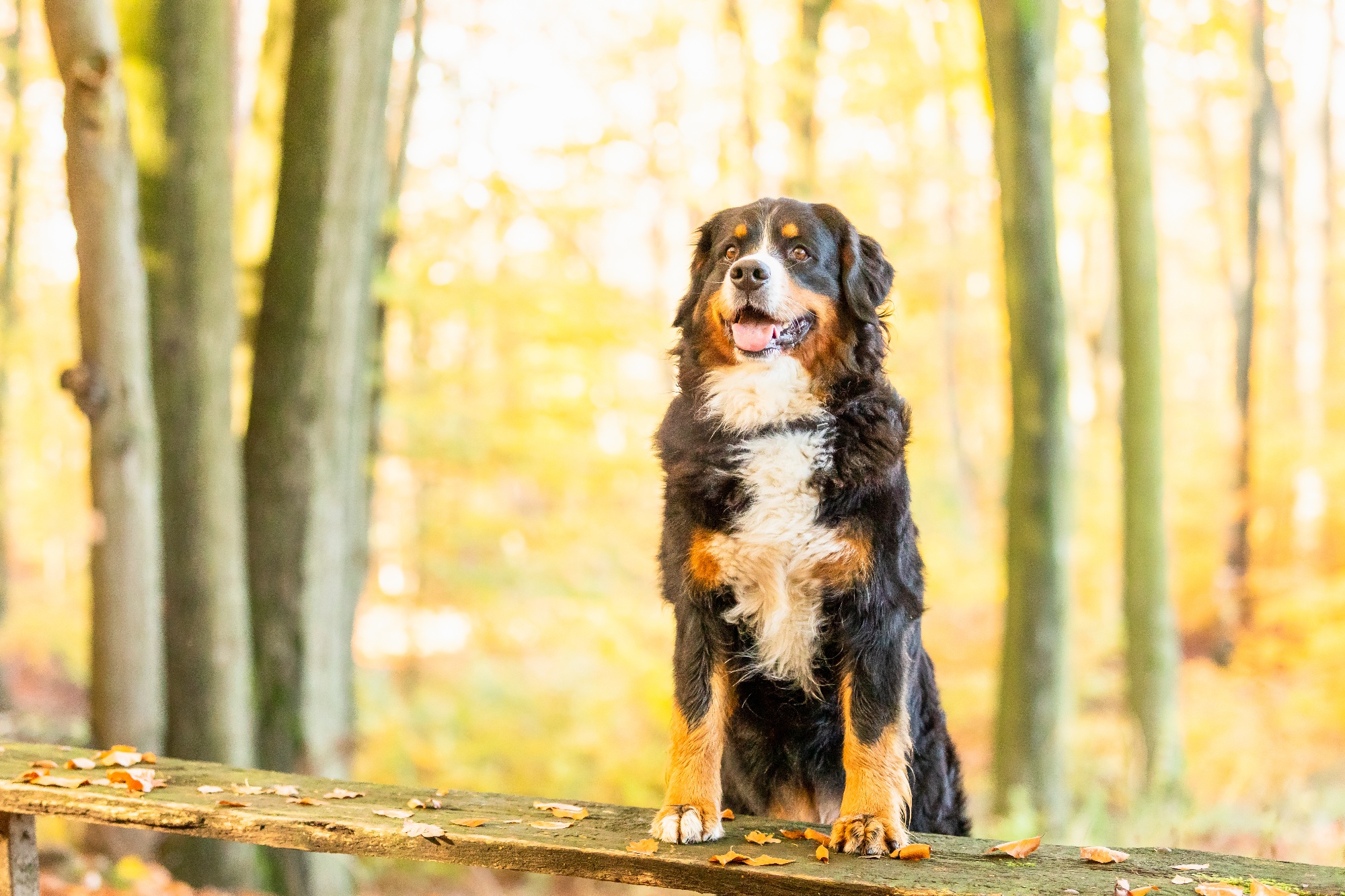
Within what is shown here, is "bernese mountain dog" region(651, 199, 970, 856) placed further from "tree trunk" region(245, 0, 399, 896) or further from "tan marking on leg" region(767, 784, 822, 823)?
"tree trunk" region(245, 0, 399, 896)

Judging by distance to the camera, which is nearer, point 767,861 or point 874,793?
point 767,861

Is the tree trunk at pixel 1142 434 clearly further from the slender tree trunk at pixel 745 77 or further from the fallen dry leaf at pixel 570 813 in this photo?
the fallen dry leaf at pixel 570 813

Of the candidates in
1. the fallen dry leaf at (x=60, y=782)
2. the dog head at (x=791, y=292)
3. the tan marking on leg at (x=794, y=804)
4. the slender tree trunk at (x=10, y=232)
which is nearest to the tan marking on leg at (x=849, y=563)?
the dog head at (x=791, y=292)

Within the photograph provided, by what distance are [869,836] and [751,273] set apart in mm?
1380

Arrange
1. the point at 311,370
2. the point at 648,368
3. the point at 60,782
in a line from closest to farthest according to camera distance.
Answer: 1. the point at 60,782
2. the point at 311,370
3. the point at 648,368

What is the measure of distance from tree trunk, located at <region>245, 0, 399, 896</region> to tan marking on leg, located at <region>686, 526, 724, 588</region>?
289cm

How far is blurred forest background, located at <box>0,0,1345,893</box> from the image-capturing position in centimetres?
737

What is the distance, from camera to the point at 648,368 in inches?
517

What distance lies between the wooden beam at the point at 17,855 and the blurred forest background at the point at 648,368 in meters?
1.42

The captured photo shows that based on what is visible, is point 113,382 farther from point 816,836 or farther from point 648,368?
point 648,368

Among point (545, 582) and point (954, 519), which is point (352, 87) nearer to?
point (545, 582)

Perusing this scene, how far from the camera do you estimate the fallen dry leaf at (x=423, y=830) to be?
2.62 metres

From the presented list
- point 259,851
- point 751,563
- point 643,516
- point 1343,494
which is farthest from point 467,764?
point 1343,494

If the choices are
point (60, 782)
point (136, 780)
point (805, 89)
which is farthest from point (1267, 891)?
point (805, 89)
